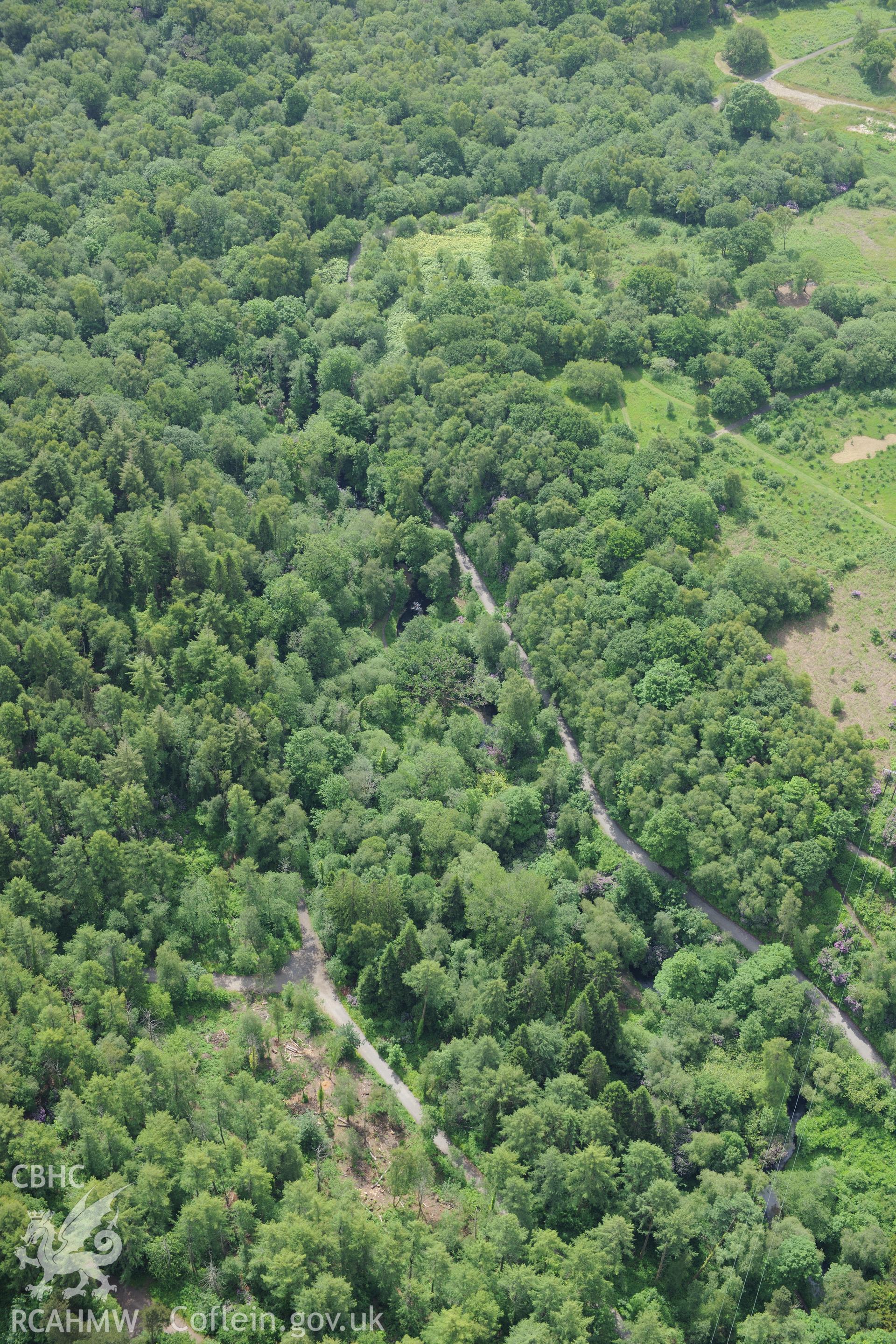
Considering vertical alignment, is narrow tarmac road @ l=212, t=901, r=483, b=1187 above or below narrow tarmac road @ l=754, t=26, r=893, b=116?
below

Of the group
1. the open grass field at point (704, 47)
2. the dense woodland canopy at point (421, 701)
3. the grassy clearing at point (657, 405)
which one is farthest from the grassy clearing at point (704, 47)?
the grassy clearing at point (657, 405)

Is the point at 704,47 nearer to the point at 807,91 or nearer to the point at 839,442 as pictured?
the point at 807,91

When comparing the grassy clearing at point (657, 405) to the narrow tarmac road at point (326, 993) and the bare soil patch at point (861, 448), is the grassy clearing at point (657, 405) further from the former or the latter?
the narrow tarmac road at point (326, 993)

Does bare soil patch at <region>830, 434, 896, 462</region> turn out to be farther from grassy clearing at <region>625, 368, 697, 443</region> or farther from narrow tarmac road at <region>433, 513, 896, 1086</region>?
narrow tarmac road at <region>433, 513, 896, 1086</region>

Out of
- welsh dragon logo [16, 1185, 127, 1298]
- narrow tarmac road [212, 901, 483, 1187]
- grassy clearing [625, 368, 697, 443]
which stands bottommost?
narrow tarmac road [212, 901, 483, 1187]

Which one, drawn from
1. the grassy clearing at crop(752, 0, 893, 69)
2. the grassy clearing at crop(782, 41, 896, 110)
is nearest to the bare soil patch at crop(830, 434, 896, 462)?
the grassy clearing at crop(782, 41, 896, 110)

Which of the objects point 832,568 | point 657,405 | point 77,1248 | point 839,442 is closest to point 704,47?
point 657,405

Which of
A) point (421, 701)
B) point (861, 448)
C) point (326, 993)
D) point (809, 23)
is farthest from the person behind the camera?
point (809, 23)
